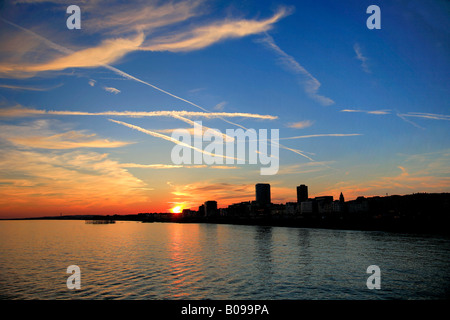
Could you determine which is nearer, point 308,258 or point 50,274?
point 50,274

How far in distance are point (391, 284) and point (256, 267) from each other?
65.1ft

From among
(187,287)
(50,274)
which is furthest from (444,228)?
(50,274)

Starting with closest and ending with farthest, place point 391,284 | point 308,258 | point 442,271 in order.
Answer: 1. point 391,284
2. point 442,271
3. point 308,258

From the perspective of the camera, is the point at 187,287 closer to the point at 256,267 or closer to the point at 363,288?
the point at 256,267

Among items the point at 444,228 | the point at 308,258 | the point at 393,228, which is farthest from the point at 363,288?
the point at 393,228
